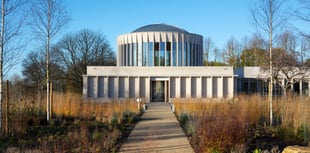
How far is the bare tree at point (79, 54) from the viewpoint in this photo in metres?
43.6

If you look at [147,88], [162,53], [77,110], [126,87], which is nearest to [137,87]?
[147,88]

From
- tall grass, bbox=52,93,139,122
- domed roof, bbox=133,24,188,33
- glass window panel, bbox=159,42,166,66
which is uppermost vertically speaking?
domed roof, bbox=133,24,188,33

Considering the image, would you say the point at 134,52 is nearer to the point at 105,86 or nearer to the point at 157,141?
the point at 105,86

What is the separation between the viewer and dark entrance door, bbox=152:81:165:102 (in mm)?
37844

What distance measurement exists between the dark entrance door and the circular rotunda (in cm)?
422

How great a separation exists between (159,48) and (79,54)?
1077cm

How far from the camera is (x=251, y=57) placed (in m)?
58.8

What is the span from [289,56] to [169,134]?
23.3m

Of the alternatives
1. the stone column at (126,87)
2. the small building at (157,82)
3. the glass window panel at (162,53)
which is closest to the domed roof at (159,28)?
the glass window panel at (162,53)

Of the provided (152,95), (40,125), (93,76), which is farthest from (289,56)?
(40,125)

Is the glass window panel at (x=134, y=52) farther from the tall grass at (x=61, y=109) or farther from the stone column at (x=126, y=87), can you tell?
the tall grass at (x=61, y=109)

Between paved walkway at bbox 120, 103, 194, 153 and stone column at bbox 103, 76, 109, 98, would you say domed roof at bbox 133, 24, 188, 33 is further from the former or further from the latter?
paved walkway at bbox 120, 103, 194, 153

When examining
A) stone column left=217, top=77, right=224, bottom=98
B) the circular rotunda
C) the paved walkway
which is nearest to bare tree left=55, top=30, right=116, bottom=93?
the circular rotunda

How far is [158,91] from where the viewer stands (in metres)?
37.9
